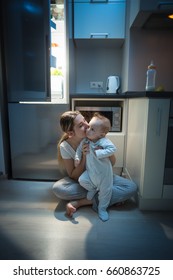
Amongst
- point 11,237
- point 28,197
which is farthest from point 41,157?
point 11,237

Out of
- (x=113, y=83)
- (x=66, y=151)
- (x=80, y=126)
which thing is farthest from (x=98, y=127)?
(x=113, y=83)

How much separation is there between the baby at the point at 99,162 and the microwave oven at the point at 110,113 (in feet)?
1.63

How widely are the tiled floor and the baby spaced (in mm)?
124

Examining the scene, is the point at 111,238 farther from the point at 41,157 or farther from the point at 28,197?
the point at 41,157

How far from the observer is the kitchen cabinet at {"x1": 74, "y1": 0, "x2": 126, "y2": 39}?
1.78 meters

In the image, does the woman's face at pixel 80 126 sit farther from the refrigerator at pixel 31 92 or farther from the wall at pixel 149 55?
the wall at pixel 149 55

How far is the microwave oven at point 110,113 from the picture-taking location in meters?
1.69

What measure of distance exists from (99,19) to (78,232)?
1848mm

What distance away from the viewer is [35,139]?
1684 millimetres

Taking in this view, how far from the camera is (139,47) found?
1.75m

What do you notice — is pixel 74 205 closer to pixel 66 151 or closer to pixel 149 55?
pixel 66 151

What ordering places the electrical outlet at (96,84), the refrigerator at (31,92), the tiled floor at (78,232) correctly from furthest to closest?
the electrical outlet at (96,84)
the refrigerator at (31,92)
the tiled floor at (78,232)

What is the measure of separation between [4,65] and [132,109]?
1191 millimetres

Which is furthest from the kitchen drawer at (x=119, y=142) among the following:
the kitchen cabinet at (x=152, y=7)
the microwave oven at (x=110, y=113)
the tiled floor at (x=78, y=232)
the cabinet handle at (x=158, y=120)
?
the kitchen cabinet at (x=152, y=7)
